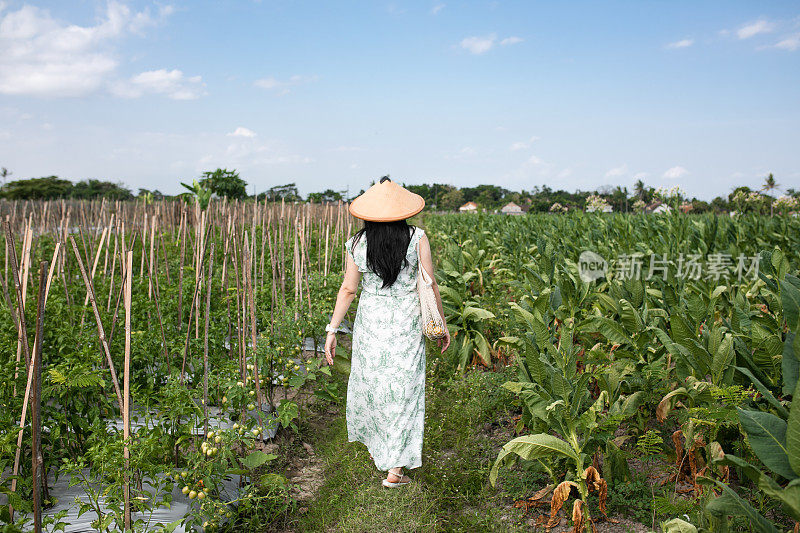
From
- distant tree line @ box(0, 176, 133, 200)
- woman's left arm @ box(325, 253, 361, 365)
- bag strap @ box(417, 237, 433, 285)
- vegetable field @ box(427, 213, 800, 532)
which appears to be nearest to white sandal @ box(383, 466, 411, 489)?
vegetable field @ box(427, 213, 800, 532)

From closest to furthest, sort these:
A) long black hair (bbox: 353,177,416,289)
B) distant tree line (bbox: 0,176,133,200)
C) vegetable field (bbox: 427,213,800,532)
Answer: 1. vegetable field (bbox: 427,213,800,532)
2. long black hair (bbox: 353,177,416,289)
3. distant tree line (bbox: 0,176,133,200)

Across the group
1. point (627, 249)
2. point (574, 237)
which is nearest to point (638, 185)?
point (574, 237)

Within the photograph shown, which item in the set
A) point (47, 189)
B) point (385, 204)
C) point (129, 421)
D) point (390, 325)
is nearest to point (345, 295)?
point (390, 325)

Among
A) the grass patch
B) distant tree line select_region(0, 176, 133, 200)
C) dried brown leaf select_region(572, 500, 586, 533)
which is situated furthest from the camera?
distant tree line select_region(0, 176, 133, 200)

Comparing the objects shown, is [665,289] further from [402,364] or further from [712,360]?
[402,364]

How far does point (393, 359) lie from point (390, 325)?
198mm

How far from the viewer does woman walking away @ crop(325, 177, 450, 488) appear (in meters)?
2.77

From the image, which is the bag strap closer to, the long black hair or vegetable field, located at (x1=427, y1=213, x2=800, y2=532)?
Answer: the long black hair

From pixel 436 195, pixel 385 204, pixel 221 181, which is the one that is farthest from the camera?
pixel 436 195

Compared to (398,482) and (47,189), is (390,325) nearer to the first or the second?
(398,482)

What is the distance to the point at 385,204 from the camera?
275 cm

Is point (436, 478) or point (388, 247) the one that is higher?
point (388, 247)

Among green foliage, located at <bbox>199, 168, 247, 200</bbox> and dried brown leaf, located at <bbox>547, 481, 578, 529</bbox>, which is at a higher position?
green foliage, located at <bbox>199, 168, 247, 200</bbox>

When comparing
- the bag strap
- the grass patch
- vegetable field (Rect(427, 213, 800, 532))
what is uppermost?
the bag strap
